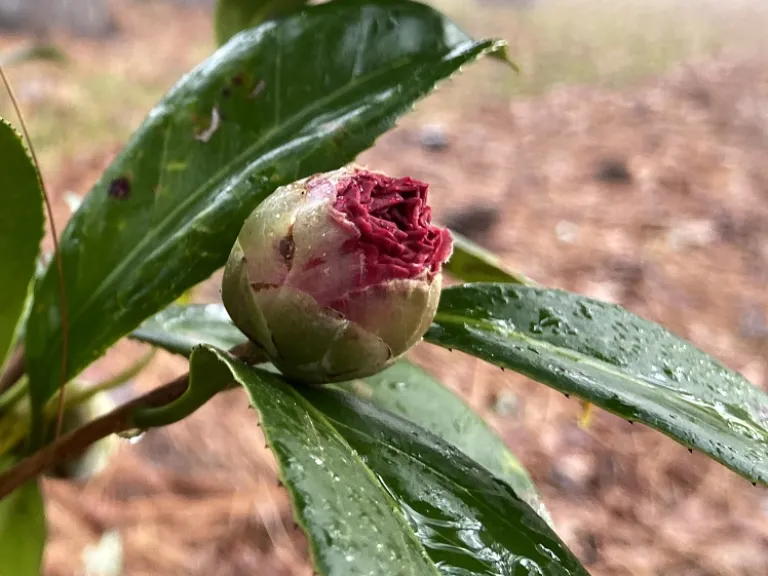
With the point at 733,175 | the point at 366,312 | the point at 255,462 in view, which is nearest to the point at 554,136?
the point at 733,175

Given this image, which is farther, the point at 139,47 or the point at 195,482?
the point at 139,47

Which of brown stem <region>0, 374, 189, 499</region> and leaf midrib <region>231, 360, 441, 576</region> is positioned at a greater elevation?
leaf midrib <region>231, 360, 441, 576</region>

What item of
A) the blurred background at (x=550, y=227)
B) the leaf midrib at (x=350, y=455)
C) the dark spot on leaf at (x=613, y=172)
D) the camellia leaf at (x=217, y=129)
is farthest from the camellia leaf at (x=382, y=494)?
the dark spot on leaf at (x=613, y=172)

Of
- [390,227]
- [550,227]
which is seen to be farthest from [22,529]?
[550,227]

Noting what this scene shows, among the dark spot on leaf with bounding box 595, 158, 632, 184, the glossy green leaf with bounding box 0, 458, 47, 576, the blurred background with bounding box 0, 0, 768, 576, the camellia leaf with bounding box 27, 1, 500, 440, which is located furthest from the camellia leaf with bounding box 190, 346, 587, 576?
the dark spot on leaf with bounding box 595, 158, 632, 184

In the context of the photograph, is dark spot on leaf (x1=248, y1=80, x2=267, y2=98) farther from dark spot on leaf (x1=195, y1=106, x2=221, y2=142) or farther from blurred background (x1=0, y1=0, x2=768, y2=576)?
blurred background (x1=0, y1=0, x2=768, y2=576)

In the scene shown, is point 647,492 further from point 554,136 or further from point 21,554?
point 554,136

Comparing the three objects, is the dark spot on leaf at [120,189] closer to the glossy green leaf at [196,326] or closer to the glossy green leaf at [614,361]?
the glossy green leaf at [196,326]
